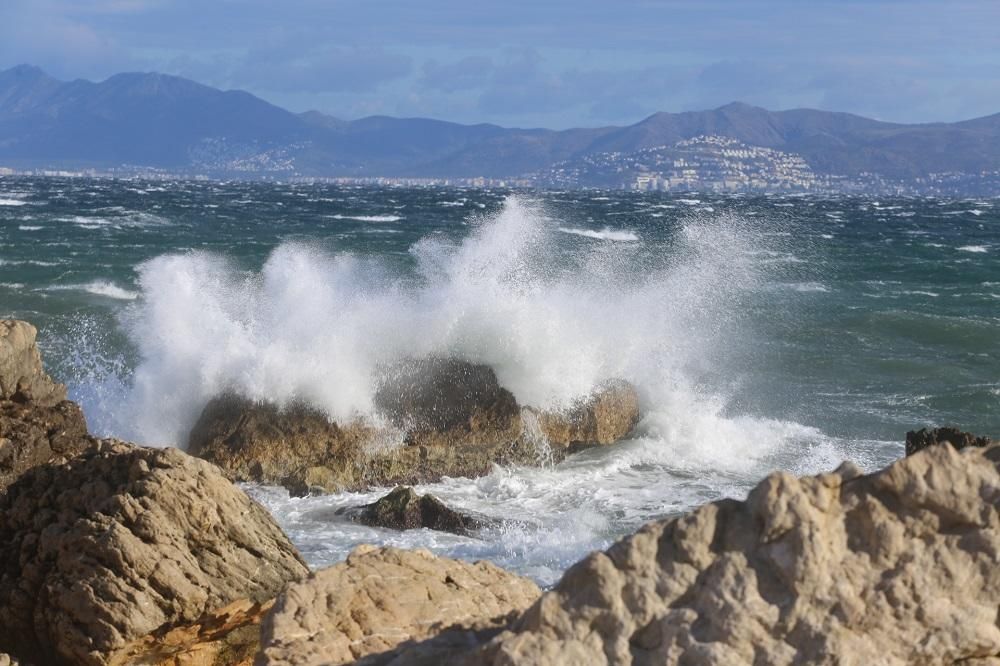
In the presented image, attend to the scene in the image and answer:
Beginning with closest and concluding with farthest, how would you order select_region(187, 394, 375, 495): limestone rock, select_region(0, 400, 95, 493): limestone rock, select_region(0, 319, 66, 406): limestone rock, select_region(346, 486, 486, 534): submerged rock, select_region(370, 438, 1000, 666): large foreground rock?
select_region(370, 438, 1000, 666): large foreground rock → select_region(0, 400, 95, 493): limestone rock → select_region(0, 319, 66, 406): limestone rock → select_region(346, 486, 486, 534): submerged rock → select_region(187, 394, 375, 495): limestone rock

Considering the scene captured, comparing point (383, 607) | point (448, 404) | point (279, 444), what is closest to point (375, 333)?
point (448, 404)

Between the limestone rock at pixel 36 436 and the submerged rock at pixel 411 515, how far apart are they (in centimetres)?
242

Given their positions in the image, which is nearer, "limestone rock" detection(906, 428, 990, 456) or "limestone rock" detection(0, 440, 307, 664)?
"limestone rock" detection(0, 440, 307, 664)

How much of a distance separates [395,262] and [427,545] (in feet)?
84.5

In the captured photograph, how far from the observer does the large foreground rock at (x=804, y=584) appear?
3039mm

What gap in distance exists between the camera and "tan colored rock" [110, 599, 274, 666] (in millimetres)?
5465

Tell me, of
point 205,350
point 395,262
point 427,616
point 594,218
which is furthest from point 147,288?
point 594,218

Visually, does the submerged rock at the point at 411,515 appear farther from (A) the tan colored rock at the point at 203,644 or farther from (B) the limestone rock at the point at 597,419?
(A) the tan colored rock at the point at 203,644

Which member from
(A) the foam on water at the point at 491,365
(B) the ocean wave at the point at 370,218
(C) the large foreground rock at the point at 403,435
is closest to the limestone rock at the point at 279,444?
(C) the large foreground rock at the point at 403,435

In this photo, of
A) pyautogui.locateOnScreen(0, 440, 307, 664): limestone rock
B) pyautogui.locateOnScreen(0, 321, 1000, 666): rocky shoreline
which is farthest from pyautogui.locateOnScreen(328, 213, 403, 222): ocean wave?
pyautogui.locateOnScreen(0, 440, 307, 664): limestone rock

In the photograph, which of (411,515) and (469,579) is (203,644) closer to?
(469,579)

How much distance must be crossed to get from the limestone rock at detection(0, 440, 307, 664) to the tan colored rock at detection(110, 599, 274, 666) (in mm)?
51

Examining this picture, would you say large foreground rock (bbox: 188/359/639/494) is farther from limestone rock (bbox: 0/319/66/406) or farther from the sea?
limestone rock (bbox: 0/319/66/406)

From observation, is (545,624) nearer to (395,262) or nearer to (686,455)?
(686,455)
